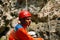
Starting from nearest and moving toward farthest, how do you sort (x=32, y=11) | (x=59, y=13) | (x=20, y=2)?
(x=59, y=13) → (x=32, y=11) → (x=20, y=2)

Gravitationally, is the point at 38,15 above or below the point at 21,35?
below

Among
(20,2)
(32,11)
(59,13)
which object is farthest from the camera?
(20,2)

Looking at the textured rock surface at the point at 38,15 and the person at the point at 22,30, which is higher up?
the person at the point at 22,30

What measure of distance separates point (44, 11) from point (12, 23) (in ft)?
3.41

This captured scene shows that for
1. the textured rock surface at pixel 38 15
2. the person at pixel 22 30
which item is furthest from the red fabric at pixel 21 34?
the textured rock surface at pixel 38 15

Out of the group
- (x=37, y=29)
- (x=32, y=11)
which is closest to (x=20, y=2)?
(x=32, y=11)

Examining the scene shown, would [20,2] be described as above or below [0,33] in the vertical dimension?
above

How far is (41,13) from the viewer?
6.55 metres

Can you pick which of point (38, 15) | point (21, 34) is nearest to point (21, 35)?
point (21, 34)

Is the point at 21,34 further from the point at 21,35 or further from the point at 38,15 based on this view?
the point at 38,15

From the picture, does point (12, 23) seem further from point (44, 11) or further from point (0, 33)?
point (44, 11)

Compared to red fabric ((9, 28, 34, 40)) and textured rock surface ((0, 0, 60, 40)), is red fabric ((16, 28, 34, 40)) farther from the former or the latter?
textured rock surface ((0, 0, 60, 40))

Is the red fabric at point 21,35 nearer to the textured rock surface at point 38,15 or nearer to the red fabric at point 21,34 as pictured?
the red fabric at point 21,34

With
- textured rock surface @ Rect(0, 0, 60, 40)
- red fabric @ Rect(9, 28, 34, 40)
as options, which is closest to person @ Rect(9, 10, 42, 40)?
red fabric @ Rect(9, 28, 34, 40)
